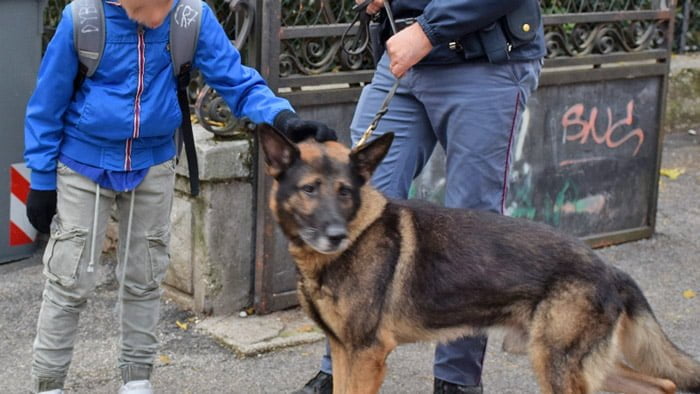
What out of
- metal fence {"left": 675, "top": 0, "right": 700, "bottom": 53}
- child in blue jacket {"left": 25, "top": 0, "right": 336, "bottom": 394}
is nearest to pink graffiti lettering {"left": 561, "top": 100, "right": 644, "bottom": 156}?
child in blue jacket {"left": 25, "top": 0, "right": 336, "bottom": 394}

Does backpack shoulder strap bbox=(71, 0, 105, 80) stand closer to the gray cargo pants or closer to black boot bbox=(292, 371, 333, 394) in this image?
the gray cargo pants

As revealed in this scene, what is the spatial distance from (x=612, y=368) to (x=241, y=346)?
190 cm

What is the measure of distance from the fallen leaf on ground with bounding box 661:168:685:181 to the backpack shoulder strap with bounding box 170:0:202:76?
5441 mm

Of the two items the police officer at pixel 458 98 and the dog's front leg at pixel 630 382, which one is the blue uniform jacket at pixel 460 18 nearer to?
the police officer at pixel 458 98

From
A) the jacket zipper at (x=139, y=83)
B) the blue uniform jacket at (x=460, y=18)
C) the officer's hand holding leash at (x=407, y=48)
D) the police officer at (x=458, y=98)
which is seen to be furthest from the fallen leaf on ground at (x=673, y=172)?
the jacket zipper at (x=139, y=83)

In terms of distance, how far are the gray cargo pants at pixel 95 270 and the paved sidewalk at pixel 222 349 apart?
47 cm

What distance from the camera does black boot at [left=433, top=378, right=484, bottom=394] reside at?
439cm

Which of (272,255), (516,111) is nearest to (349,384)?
(516,111)

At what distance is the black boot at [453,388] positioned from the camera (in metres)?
4.39

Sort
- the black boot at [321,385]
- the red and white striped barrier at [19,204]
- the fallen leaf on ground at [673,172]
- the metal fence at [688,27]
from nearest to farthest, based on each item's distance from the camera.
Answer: the black boot at [321,385] → the red and white striped barrier at [19,204] → the fallen leaf on ground at [673,172] → the metal fence at [688,27]

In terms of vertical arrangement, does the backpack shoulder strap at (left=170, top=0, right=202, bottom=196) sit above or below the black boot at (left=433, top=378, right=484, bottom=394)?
above

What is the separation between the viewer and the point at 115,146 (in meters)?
3.93

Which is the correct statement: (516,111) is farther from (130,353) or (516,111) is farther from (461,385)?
(130,353)

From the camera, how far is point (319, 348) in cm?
520
